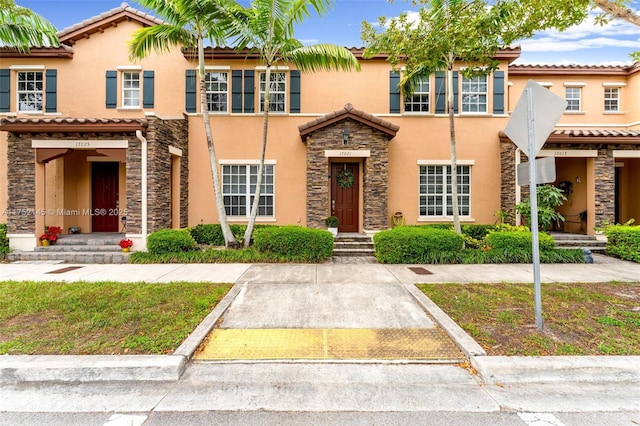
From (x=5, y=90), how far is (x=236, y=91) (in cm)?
908

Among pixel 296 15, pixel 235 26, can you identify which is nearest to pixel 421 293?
pixel 296 15

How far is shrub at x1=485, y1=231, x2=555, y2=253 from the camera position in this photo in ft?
30.7

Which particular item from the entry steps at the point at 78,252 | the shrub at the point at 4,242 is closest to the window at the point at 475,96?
the entry steps at the point at 78,252

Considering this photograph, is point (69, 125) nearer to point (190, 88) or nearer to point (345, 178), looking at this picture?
point (190, 88)

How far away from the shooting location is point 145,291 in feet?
20.5

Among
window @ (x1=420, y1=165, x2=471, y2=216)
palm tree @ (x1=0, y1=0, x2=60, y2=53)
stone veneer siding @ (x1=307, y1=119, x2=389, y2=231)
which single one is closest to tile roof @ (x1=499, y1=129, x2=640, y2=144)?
window @ (x1=420, y1=165, x2=471, y2=216)

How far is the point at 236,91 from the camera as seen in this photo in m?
12.3

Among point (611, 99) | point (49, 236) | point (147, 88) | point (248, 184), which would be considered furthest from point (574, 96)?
point (49, 236)

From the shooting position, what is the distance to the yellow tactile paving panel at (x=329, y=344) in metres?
3.79

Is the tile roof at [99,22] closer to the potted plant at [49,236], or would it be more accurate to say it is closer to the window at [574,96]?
the potted plant at [49,236]

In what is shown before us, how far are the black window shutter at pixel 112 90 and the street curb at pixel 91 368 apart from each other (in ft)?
38.3

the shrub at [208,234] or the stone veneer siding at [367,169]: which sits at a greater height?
the stone veneer siding at [367,169]

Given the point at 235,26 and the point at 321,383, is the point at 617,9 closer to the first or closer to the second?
the point at 321,383

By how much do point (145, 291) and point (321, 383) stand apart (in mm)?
4653
